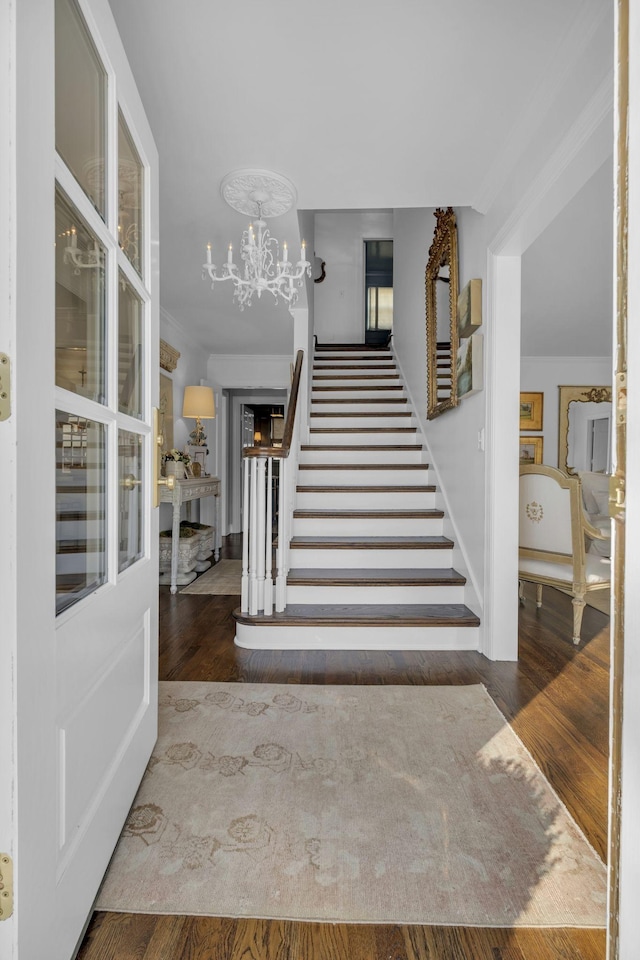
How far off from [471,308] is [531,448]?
4.24 metres

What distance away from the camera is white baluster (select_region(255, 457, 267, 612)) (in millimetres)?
2828

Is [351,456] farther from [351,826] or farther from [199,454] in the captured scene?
[351,826]

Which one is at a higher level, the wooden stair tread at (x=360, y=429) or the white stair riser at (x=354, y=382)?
the white stair riser at (x=354, y=382)

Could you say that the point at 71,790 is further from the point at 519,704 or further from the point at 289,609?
the point at 289,609

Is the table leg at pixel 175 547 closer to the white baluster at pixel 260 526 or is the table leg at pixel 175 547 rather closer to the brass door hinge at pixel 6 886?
the white baluster at pixel 260 526

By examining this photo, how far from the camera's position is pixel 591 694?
218 cm

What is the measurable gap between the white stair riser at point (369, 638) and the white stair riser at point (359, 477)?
1.62 meters

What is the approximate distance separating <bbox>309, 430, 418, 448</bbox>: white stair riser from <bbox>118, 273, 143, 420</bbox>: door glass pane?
3278 millimetres

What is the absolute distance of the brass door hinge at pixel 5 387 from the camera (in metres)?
0.69

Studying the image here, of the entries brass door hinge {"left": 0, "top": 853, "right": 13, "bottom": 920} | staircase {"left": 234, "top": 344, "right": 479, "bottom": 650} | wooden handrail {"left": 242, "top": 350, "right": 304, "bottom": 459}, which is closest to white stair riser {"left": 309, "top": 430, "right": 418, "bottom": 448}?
staircase {"left": 234, "top": 344, "right": 479, "bottom": 650}

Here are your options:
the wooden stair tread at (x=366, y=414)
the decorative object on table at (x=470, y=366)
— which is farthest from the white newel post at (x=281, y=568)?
the wooden stair tread at (x=366, y=414)

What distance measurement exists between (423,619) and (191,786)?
1.54 meters

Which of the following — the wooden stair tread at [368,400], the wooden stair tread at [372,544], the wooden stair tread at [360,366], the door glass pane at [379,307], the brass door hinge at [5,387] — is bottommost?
the wooden stair tread at [372,544]

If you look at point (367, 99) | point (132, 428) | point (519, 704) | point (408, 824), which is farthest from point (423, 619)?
point (367, 99)
